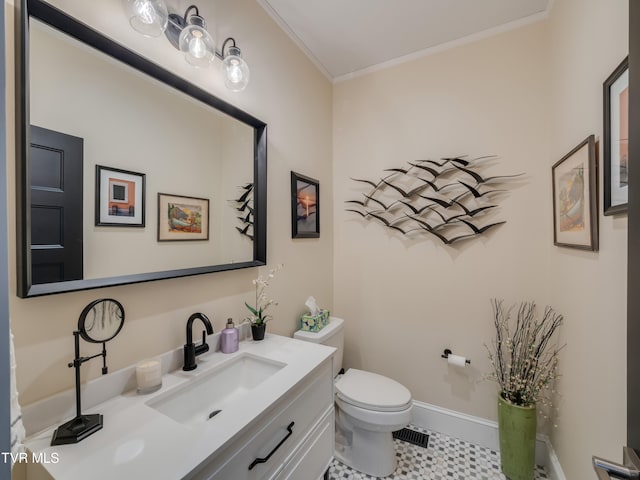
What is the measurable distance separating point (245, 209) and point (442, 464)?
1.88 meters

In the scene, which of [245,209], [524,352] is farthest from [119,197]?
[524,352]

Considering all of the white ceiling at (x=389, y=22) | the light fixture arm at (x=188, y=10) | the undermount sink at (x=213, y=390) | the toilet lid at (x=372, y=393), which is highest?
the white ceiling at (x=389, y=22)

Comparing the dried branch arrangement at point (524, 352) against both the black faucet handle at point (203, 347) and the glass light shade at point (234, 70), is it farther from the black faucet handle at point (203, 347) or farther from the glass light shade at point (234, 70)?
the glass light shade at point (234, 70)

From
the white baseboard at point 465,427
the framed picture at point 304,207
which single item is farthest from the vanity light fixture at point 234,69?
the white baseboard at point 465,427

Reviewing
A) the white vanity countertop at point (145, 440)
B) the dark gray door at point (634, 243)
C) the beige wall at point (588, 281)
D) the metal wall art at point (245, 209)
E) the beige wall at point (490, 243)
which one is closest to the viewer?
the dark gray door at point (634, 243)

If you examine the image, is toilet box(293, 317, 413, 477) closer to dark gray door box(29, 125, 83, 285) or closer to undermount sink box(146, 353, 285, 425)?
undermount sink box(146, 353, 285, 425)

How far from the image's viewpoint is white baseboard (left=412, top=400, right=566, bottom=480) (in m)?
1.64

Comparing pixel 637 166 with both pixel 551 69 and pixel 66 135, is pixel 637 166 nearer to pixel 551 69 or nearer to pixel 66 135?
pixel 66 135

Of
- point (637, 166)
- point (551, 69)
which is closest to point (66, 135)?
point (637, 166)

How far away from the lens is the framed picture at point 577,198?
1058mm

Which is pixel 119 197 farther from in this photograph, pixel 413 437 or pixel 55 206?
pixel 413 437

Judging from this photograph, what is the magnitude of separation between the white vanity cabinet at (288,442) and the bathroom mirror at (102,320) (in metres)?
0.50

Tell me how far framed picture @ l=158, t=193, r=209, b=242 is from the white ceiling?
1254 mm

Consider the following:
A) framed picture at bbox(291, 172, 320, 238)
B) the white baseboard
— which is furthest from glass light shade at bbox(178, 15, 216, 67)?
the white baseboard
